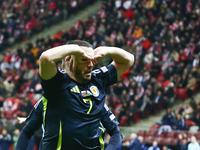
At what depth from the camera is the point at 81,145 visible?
10.2 ft

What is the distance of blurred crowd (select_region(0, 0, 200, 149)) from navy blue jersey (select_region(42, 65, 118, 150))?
9009 millimetres

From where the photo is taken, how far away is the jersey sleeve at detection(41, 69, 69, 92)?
298cm

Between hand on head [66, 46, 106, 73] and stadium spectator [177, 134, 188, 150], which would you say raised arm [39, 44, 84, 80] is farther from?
stadium spectator [177, 134, 188, 150]

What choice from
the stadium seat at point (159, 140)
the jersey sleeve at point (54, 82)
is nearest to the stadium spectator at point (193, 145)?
the stadium seat at point (159, 140)

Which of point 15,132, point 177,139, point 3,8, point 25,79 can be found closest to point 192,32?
point 177,139

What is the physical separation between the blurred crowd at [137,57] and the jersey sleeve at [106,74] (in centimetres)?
880

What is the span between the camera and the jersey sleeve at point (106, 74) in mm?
3540

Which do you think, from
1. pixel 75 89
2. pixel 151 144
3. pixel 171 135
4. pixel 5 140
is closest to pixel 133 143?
pixel 151 144

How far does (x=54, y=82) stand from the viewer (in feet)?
9.89

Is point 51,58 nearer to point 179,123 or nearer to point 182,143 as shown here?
point 182,143

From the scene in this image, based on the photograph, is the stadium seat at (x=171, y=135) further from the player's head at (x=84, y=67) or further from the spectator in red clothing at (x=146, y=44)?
the player's head at (x=84, y=67)

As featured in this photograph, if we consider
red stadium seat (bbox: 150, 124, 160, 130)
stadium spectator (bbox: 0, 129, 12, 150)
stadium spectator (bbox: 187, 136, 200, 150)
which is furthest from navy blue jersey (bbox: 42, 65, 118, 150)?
red stadium seat (bbox: 150, 124, 160, 130)

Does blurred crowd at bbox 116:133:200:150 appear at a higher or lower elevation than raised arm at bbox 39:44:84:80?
lower

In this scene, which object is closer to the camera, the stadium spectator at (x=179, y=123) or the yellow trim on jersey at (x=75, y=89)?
the yellow trim on jersey at (x=75, y=89)
